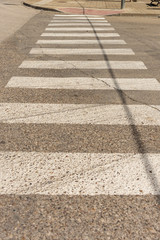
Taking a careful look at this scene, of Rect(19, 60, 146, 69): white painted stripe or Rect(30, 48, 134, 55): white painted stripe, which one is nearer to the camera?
Rect(19, 60, 146, 69): white painted stripe

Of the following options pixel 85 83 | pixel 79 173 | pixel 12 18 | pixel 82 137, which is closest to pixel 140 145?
pixel 82 137

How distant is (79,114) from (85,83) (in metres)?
1.59

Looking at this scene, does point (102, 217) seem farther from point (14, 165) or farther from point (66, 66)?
point (66, 66)

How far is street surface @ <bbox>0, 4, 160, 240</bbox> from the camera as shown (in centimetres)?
297

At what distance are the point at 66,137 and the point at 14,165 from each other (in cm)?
92

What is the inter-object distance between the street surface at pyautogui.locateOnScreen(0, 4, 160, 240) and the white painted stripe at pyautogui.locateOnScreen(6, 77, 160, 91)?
2 centimetres

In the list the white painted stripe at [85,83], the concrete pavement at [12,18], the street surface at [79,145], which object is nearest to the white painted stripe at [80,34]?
the concrete pavement at [12,18]

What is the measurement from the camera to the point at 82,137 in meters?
4.49

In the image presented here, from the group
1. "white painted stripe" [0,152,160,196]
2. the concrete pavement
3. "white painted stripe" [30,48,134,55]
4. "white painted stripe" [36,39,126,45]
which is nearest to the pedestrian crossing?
"white painted stripe" [0,152,160,196]

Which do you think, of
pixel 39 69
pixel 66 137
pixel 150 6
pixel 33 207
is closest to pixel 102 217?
pixel 33 207

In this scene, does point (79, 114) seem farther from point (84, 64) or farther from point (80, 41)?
point (80, 41)

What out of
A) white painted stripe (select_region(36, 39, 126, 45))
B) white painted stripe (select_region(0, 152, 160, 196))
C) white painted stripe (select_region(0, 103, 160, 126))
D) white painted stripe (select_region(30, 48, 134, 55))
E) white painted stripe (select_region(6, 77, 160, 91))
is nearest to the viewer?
white painted stripe (select_region(0, 152, 160, 196))

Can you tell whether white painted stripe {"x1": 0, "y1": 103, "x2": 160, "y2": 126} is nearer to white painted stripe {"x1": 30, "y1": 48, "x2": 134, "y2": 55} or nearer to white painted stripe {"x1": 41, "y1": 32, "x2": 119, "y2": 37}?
white painted stripe {"x1": 30, "y1": 48, "x2": 134, "y2": 55}

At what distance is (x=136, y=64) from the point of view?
8.11 meters
